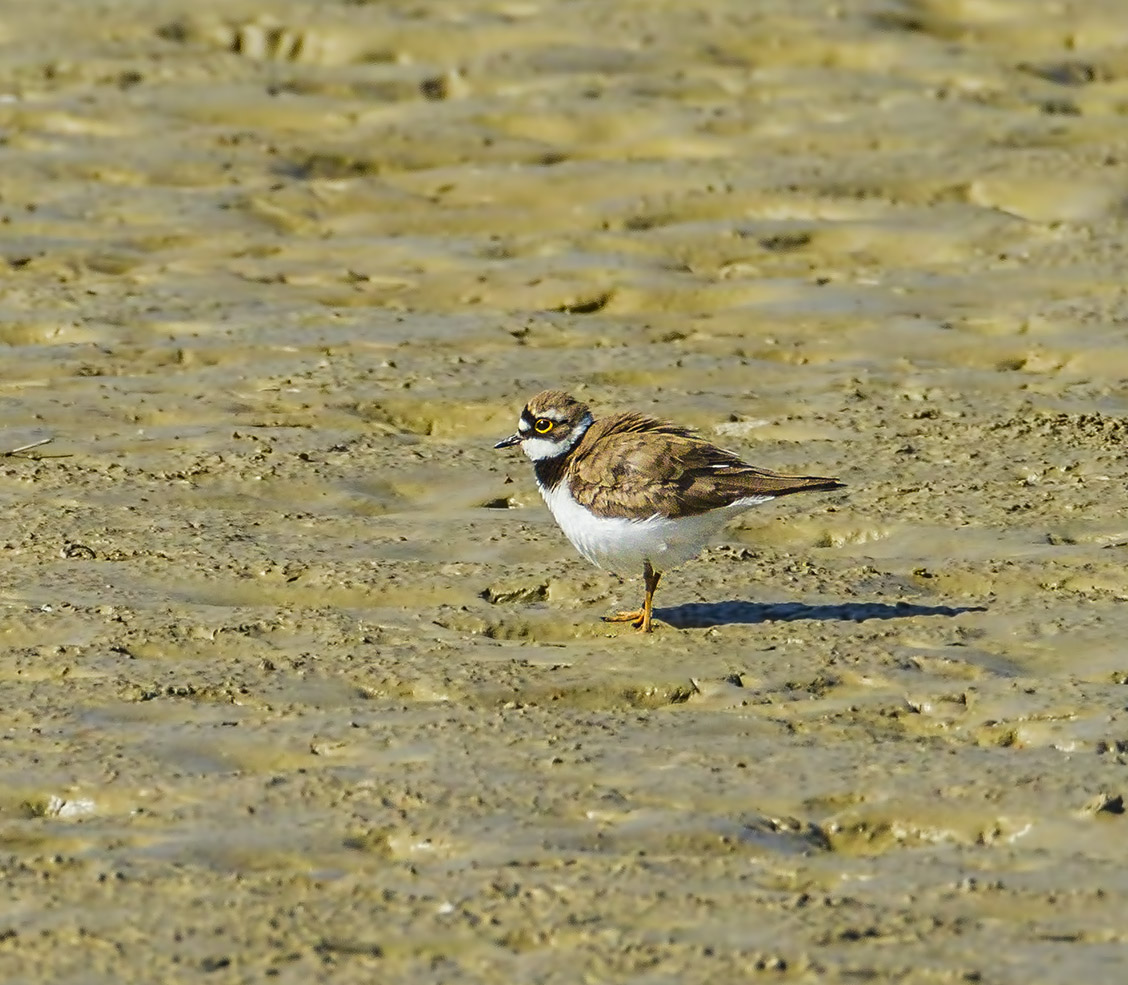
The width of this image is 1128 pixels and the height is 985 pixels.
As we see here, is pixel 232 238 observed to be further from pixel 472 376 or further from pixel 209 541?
pixel 209 541

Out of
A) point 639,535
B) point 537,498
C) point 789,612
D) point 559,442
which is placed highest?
point 559,442

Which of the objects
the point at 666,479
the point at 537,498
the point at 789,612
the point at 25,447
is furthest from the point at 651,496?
the point at 25,447

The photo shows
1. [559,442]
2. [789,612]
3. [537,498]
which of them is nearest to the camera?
[789,612]

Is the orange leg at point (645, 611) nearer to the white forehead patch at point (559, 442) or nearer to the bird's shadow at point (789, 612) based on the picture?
the bird's shadow at point (789, 612)

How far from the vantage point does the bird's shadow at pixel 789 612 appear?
720 cm

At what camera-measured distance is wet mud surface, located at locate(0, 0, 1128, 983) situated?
208 inches

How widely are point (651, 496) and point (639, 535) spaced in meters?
0.14

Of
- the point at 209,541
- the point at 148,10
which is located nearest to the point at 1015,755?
the point at 209,541

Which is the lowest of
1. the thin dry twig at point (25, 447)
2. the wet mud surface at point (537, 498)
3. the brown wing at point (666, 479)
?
the thin dry twig at point (25, 447)

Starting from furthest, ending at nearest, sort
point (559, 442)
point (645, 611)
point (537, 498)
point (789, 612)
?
point (537, 498)
point (559, 442)
point (789, 612)
point (645, 611)

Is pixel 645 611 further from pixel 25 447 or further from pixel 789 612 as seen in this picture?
pixel 25 447

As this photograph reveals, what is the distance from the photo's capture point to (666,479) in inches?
288

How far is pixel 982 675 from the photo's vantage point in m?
6.65

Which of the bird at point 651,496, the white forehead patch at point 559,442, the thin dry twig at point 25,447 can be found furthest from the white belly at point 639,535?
the thin dry twig at point 25,447
